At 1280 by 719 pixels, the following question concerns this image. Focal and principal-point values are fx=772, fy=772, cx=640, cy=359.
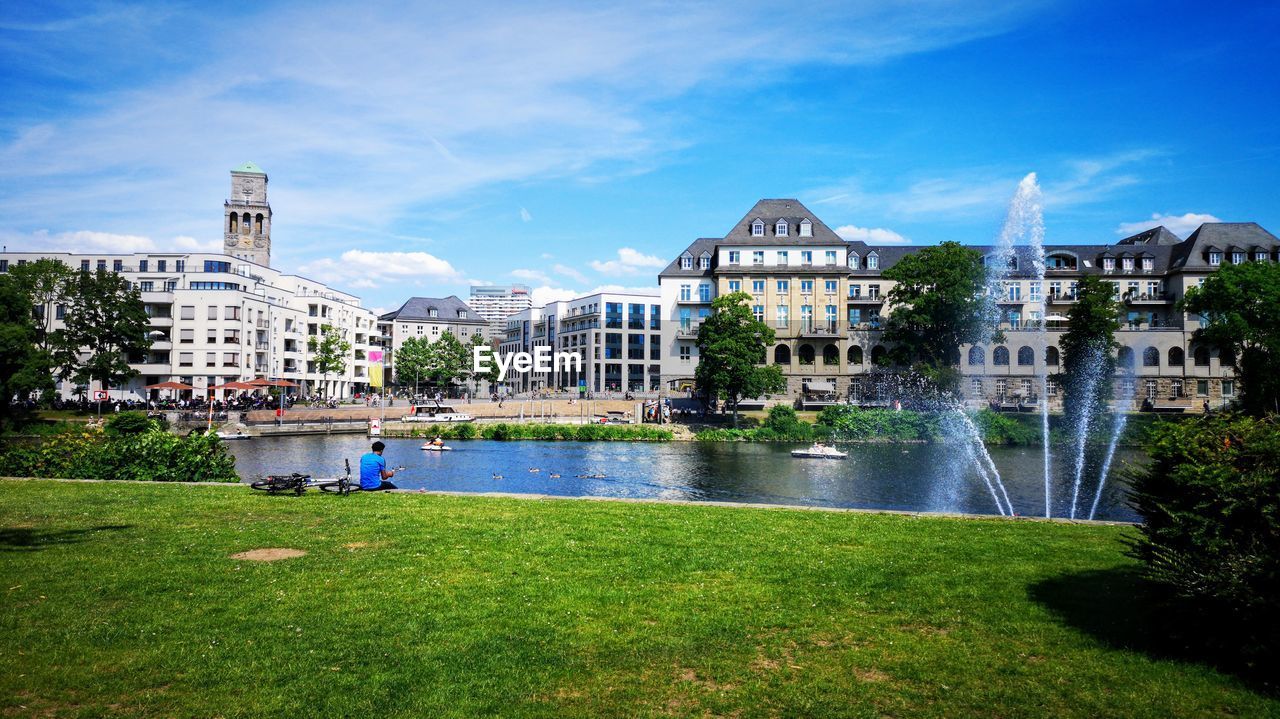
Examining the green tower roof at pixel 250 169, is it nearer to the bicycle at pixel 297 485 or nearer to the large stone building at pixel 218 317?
the large stone building at pixel 218 317

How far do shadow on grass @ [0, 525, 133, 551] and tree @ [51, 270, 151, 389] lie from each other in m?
77.4

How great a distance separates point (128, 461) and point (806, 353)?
83403 mm

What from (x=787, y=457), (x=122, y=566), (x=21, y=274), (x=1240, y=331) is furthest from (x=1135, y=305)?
(x=21, y=274)

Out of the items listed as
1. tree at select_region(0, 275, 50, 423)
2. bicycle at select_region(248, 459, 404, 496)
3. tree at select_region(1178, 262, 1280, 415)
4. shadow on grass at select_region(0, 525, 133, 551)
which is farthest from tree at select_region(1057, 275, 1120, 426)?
tree at select_region(0, 275, 50, 423)

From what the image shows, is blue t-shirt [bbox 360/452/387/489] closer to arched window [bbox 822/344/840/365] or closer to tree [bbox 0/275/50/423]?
tree [bbox 0/275/50/423]

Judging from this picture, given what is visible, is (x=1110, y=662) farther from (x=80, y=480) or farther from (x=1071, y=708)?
(x=80, y=480)

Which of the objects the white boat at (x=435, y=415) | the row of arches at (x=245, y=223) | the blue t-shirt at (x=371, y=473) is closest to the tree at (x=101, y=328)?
the white boat at (x=435, y=415)

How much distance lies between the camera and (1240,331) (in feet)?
239

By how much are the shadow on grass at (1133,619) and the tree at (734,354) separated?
219 ft

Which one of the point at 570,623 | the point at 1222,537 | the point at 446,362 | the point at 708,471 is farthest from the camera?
the point at 446,362

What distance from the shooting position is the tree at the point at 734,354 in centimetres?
8025

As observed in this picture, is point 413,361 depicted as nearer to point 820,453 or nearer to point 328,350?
point 328,350

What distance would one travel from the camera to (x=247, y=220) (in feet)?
451

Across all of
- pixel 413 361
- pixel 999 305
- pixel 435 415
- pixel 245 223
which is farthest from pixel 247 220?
pixel 999 305
